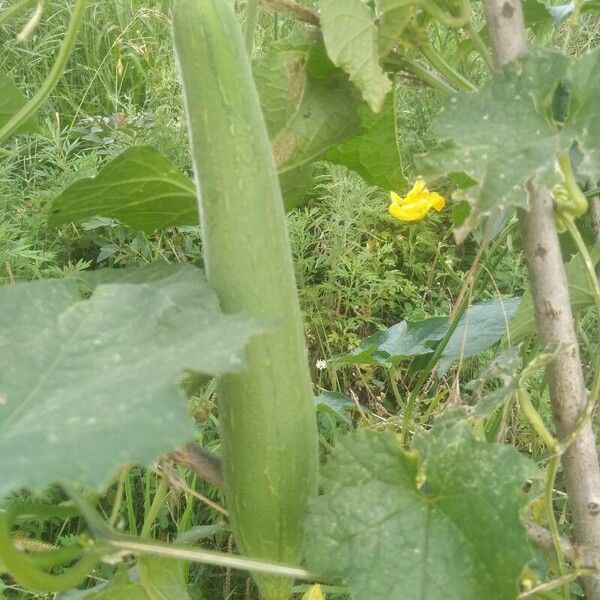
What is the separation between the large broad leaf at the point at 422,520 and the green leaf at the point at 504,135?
0.16 metres

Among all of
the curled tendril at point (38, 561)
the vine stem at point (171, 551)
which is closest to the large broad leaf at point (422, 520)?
the vine stem at point (171, 551)

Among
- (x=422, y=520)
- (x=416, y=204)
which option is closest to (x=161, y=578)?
(x=422, y=520)

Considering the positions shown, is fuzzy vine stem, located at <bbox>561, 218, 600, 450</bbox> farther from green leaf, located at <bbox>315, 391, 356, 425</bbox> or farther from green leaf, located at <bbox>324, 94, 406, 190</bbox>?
green leaf, located at <bbox>315, 391, 356, 425</bbox>

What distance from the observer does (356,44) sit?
77 cm

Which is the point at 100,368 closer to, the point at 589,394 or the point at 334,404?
the point at 589,394

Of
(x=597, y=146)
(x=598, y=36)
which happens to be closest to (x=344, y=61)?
(x=597, y=146)

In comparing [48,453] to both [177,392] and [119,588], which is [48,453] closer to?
[177,392]

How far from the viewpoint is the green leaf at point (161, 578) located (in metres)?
0.84

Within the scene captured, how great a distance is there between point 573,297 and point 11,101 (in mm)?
611

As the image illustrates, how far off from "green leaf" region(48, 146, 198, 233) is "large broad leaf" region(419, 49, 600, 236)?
12.5 inches

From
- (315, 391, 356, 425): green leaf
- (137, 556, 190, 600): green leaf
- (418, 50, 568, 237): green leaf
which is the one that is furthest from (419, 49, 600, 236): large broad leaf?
(315, 391, 356, 425): green leaf

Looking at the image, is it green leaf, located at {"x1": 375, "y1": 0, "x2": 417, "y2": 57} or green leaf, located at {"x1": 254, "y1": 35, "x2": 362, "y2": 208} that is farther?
green leaf, located at {"x1": 254, "y1": 35, "x2": 362, "y2": 208}

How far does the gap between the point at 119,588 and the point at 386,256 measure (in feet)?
4.69

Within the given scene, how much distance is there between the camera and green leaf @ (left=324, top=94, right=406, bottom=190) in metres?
0.95
